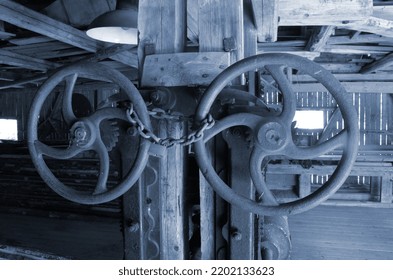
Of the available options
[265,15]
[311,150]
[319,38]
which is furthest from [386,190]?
[311,150]

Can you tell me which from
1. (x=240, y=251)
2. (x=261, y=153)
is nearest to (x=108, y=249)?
(x=240, y=251)

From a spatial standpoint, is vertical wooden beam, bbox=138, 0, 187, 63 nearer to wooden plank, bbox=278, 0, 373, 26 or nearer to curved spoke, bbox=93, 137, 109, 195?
curved spoke, bbox=93, 137, 109, 195

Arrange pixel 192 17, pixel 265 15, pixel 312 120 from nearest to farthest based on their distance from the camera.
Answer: pixel 265 15
pixel 192 17
pixel 312 120

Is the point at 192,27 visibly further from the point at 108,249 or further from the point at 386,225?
the point at 386,225

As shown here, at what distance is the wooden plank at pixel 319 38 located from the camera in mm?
3809

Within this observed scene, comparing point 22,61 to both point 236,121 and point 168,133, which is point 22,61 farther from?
point 236,121

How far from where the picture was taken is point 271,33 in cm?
211

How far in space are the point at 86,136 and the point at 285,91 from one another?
820mm

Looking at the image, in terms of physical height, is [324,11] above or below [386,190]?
above

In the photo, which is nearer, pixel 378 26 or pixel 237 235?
pixel 237 235

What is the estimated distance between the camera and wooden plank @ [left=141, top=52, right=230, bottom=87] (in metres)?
1.52

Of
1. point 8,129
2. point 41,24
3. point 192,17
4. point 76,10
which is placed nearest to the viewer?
point 192,17

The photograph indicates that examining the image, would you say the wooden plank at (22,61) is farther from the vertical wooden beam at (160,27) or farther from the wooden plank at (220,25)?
the wooden plank at (220,25)

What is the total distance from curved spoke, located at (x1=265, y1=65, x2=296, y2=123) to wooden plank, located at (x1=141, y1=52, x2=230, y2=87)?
35 cm
